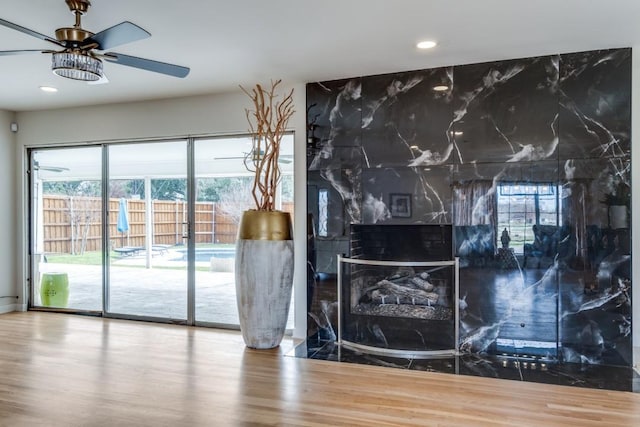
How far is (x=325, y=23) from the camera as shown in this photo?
10.3 ft

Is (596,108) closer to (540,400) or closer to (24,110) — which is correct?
(540,400)

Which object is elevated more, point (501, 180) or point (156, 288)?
point (501, 180)

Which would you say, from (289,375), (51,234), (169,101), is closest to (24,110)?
(51,234)

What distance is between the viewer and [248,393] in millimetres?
3143

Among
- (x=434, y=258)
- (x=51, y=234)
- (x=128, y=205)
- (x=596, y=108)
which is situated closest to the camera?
(x=596, y=108)

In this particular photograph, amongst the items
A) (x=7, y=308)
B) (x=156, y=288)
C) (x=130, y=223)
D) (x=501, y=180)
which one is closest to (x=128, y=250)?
(x=130, y=223)

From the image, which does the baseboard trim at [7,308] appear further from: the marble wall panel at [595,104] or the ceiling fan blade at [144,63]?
the marble wall panel at [595,104]

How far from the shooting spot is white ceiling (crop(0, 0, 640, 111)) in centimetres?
288

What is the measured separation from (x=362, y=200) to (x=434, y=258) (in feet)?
2.84

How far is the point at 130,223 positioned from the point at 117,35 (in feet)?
11.2

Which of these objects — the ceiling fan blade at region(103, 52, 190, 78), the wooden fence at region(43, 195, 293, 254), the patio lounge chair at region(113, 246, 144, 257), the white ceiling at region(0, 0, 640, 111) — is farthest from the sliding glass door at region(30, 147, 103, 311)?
the ceiling fan blade at region(103, 52, 190, 78)

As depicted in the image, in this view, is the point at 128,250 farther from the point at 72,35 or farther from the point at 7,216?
the point at 72,35

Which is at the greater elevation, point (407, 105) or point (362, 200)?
point (407, 105)

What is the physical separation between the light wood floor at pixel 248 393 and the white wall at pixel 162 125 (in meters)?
1.18
